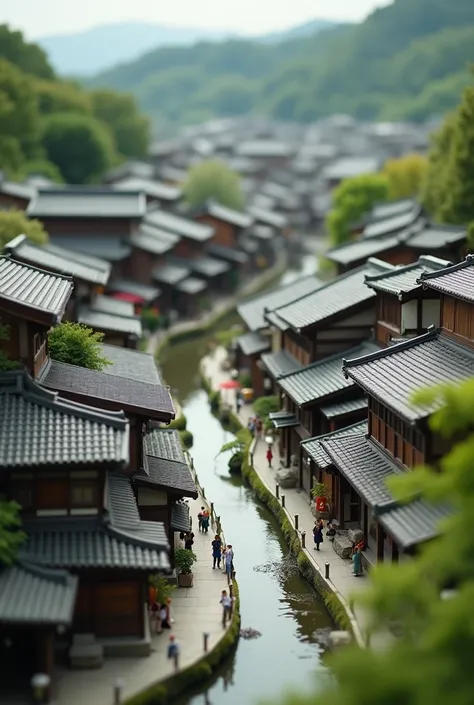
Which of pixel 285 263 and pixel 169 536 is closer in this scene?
pixel 169 536

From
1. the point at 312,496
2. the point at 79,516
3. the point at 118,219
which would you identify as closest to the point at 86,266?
the point at 118,219

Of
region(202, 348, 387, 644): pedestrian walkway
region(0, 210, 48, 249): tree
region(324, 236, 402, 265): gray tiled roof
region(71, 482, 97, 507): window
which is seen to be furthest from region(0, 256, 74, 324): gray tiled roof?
region(324, 236, 402, 265): gray tiled roof

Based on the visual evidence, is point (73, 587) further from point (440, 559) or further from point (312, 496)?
point (312, 496)

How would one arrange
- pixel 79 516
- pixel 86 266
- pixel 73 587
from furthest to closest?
1. pixel 86 266
2. pixel 79 516
3. pixel 73 587

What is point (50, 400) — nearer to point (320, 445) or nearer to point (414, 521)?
point (414, 521)

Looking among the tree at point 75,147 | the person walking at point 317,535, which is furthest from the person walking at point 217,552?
the tree at point 75,147

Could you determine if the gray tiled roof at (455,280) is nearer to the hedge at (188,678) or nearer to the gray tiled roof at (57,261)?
the hedge at (188,678)

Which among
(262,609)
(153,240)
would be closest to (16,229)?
(153,240)
